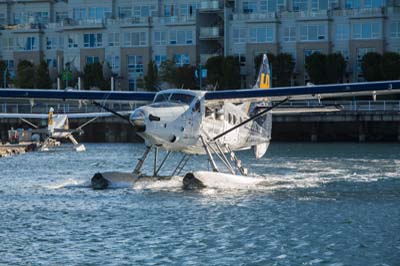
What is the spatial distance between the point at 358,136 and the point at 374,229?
4455 centimetres

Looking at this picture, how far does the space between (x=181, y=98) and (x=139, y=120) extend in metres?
2.18

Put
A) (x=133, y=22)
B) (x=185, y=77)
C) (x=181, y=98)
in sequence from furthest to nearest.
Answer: (x=133, y=22) < (x=185, y=77) < (x=181, y=98)

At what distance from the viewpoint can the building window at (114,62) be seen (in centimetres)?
8006

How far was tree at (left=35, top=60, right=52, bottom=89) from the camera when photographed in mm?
77875

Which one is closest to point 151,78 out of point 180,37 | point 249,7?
point 180,37

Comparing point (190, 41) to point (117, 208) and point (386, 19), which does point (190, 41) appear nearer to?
point (386, 19)

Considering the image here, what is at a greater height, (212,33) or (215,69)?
(212,33)

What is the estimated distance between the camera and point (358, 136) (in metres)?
62.7

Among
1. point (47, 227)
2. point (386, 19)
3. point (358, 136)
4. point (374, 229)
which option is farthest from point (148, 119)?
point (386, 19)

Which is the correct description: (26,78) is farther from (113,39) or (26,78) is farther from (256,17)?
(256,17)

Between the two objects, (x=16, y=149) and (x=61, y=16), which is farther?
(x=61, y=16)

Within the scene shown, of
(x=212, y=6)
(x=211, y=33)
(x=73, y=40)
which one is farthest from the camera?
(x=73, y=40)

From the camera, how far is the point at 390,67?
67.1m

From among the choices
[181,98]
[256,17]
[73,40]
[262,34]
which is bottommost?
[181,98]
